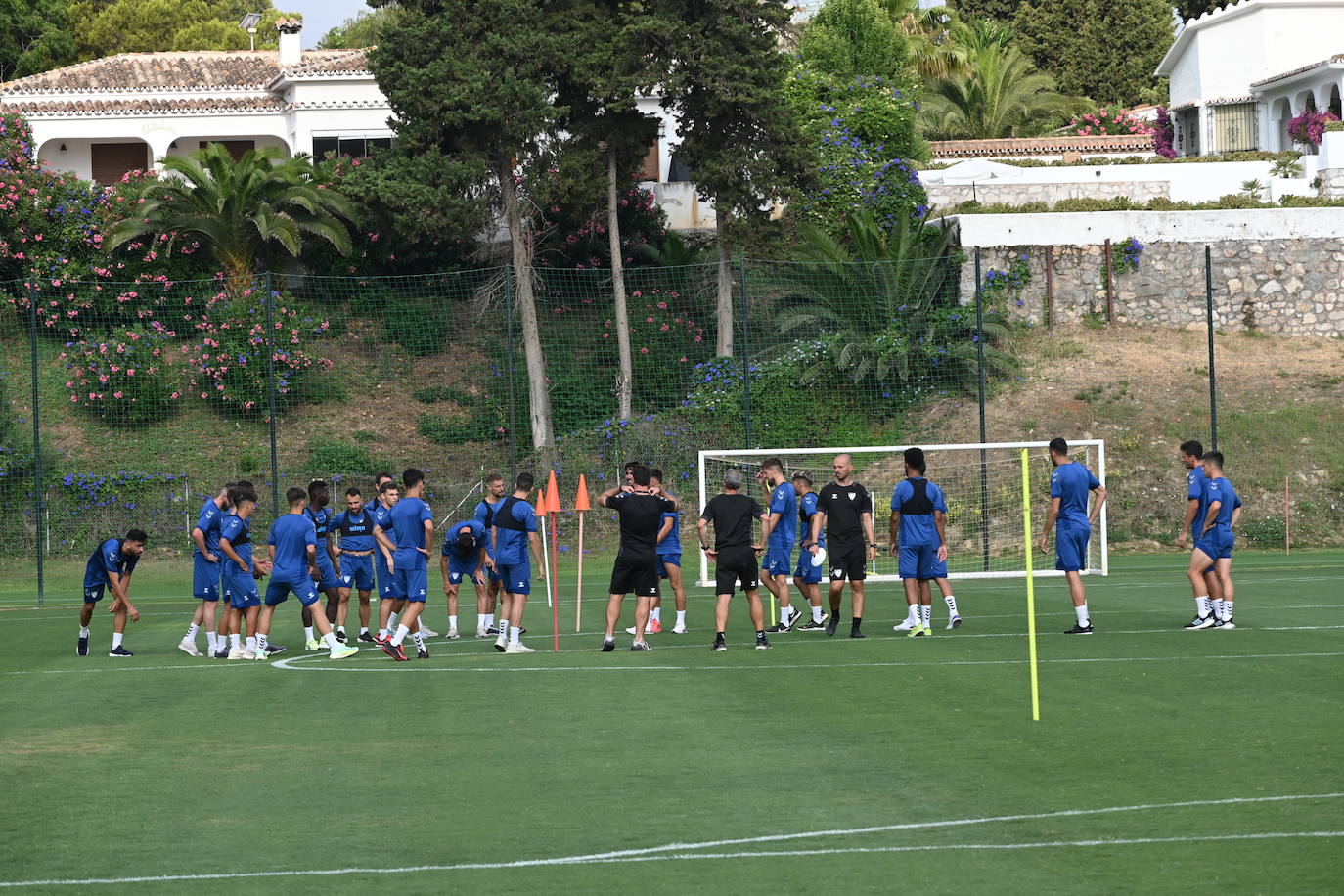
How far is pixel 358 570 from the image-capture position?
18.1 m

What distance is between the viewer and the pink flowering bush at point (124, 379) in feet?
106

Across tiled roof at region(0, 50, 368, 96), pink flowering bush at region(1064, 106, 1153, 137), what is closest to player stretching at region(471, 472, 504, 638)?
tiled roof at region(0, 50, 368, 96)

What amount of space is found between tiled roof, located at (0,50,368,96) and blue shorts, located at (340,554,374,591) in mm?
29935

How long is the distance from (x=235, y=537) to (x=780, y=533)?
5.83 meters

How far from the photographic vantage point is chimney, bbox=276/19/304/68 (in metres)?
48.8

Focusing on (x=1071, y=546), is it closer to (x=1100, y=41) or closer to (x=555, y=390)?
(x=555, y=390)

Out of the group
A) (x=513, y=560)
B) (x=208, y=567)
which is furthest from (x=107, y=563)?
(x=513, y=560)

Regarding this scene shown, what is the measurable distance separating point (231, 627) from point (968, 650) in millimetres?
7462

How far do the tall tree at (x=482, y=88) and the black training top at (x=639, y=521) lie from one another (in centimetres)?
1746

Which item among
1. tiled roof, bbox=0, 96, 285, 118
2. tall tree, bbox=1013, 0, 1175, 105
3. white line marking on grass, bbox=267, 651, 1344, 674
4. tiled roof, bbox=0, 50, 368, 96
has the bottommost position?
white line marking on grass, bbox=267, 651, 1344, 674

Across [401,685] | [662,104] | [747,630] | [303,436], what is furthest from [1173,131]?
[401,685]

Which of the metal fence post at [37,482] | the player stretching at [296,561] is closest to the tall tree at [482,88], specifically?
the metal fence post at [37,482]

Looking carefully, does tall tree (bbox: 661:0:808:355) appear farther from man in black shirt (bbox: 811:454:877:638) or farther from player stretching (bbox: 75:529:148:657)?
player stretching (bbox: 75:529:148:657)

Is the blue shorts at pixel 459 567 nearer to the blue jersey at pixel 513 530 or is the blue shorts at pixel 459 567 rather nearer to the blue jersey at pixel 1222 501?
the blue jersey at pixel 513 530
